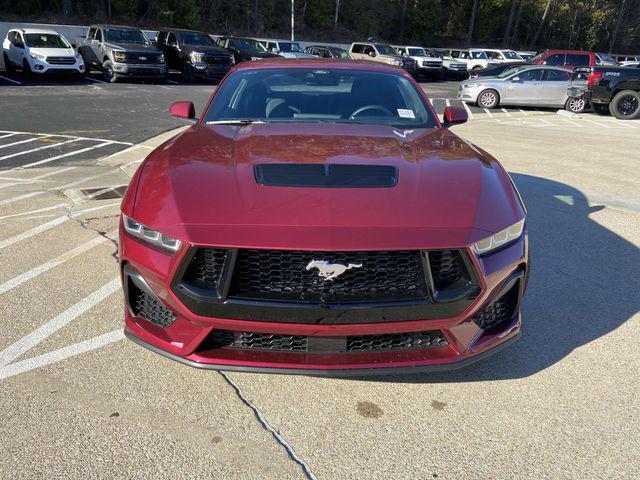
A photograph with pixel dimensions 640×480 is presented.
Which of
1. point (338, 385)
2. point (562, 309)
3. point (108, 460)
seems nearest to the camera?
point (108, 460)

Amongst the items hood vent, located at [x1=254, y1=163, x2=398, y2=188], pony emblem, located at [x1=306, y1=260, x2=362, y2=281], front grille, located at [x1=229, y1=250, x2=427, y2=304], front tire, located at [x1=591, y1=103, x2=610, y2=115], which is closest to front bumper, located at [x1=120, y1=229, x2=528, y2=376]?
front grille, located at [x1=229, y1=250, x2=427, y2=304]

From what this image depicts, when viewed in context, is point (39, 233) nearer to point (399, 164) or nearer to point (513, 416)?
point (399, 164)

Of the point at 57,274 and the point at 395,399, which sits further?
the point at 57,274

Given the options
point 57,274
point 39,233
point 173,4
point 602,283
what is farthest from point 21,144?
point 173,4

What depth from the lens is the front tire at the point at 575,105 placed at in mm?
17312

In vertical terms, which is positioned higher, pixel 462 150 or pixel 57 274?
pixel 462 150

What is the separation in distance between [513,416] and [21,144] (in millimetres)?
9011

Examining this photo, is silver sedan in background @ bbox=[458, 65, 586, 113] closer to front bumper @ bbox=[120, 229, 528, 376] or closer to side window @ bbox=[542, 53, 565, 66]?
side window @ bbox=[542, 53, 565, 66]

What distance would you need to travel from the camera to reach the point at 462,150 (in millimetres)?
3365

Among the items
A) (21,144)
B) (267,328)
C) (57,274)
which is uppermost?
(267,328)

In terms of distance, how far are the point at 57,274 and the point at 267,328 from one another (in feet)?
7.83

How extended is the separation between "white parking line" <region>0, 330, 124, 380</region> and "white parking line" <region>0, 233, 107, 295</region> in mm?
1019

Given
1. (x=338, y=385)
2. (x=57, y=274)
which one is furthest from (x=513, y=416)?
(x=57, y=274)

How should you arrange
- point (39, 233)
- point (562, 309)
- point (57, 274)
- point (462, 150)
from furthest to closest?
point (39, 233), point (57, 274), point (562, 309), point (462, 150)
